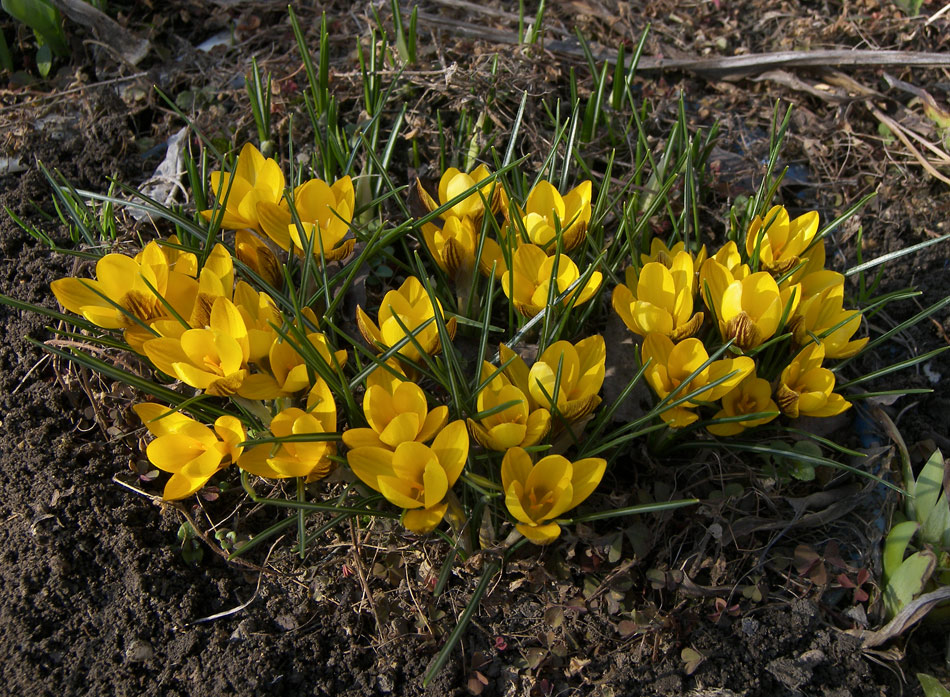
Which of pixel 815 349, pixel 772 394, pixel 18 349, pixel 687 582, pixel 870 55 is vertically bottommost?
pixel 687 582

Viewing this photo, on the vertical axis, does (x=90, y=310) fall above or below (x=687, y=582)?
above

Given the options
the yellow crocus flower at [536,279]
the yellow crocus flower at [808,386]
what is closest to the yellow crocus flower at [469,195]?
the yellow crocus flower at [536,279]

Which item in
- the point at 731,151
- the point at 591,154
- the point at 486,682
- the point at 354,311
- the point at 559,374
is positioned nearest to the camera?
the point at 559,374

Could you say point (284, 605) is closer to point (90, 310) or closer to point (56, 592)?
point (56, 592)

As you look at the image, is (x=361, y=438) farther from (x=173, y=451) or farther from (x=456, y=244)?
(x=456, y=244)

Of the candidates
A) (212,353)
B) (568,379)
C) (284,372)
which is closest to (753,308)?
(568,379)

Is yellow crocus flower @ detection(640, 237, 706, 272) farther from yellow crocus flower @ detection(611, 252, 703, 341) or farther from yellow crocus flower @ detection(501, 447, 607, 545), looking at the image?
yellow crocus flower @ detection(501, 447, 607, 545)

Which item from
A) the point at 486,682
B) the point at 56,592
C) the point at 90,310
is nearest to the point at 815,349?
the point at 486,682
